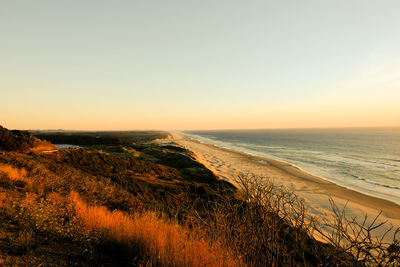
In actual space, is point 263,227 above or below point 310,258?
above

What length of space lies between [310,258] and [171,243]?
497 centimetres

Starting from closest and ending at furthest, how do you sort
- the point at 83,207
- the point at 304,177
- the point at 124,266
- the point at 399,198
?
the point at 124,266 < the point at 83,207 < the point at 399,198 < the point at 304,177

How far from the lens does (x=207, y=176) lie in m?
17.1

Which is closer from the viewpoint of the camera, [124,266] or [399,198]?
[124,266]

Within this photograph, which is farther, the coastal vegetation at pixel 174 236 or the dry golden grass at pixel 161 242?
the dry golden grass at pixel 161 242

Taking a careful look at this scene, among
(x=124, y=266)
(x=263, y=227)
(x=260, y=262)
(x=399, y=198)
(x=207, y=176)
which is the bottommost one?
(x=399, y=198)

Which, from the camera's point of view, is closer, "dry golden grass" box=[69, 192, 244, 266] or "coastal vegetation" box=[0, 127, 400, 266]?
"coastal vegetation" box=[0, 127, 400, 266]

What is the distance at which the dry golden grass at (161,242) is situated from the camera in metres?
2.97

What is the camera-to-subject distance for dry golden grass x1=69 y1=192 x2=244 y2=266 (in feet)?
9.75

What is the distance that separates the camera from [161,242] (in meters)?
3.44

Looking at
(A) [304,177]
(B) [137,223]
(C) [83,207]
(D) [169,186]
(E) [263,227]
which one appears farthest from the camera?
(A) [304,177]

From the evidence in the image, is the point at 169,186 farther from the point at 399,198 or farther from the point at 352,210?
the point at 399,198

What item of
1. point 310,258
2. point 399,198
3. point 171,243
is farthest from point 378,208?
point 171,243

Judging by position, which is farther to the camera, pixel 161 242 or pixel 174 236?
pixel 174 236
